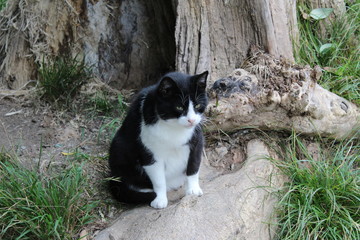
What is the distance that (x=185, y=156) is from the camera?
10.4 ft

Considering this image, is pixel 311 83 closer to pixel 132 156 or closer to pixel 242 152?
pixel 242 152

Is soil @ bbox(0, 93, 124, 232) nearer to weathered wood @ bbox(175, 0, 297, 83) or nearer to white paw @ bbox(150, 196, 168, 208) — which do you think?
white paw @ bbox(150, 196, 168, 208)

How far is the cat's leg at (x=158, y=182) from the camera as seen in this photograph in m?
3.11

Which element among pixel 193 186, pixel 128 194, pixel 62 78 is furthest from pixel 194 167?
pixel 62 78

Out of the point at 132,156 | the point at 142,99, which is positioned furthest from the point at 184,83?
the point at 132,156

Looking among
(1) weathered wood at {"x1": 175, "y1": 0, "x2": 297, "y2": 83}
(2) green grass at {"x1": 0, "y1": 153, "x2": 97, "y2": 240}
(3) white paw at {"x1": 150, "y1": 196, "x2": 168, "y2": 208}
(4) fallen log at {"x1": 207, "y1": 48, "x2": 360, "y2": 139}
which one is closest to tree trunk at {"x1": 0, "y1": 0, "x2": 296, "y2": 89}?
(1) weathered wood at {"x1": 175, "y1": 0, "x2": 297, "y2": 83}

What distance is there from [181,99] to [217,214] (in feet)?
2.66

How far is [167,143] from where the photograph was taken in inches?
120

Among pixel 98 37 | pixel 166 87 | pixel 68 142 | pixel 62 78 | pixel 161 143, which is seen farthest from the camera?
pixel 98 37

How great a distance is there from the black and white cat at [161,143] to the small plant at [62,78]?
120cm

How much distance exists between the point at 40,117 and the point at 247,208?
7.20ft

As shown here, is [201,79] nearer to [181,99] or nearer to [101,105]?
[181,99]

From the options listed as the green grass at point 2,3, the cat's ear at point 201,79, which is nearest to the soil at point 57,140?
the cat's ear at point 201,79

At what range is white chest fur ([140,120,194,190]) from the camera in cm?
303
